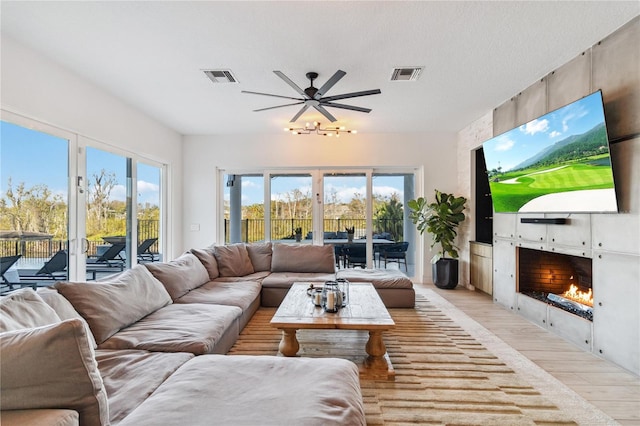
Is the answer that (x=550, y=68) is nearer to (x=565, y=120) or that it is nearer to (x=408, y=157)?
(x=565, y=120)

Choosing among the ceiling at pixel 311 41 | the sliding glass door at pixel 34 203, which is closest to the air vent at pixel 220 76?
the ceiling at pixel 311 41

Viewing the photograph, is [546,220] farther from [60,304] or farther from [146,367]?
[60,304]

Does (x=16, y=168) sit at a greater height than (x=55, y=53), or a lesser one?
lesser

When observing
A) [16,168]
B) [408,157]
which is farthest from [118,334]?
[408,157]

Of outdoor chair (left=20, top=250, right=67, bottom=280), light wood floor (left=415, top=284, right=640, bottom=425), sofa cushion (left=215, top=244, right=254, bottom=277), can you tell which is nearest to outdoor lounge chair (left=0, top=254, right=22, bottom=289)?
outdoor chair (left=20, top=250, right=67, bottom=280)

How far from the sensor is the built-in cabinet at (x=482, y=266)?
4.56 m

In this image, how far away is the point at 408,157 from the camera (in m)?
5.66

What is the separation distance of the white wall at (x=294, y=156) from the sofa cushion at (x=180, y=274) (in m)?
2.19

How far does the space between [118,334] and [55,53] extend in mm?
2676

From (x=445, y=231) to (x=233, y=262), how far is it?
3472 mm

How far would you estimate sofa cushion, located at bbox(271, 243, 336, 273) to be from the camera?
15.1 feet

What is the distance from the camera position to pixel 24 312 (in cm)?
160

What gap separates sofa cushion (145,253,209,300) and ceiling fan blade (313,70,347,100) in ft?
7.78

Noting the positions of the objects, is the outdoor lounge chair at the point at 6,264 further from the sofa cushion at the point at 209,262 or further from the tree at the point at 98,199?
the sofa cushion at the point at 209,262
